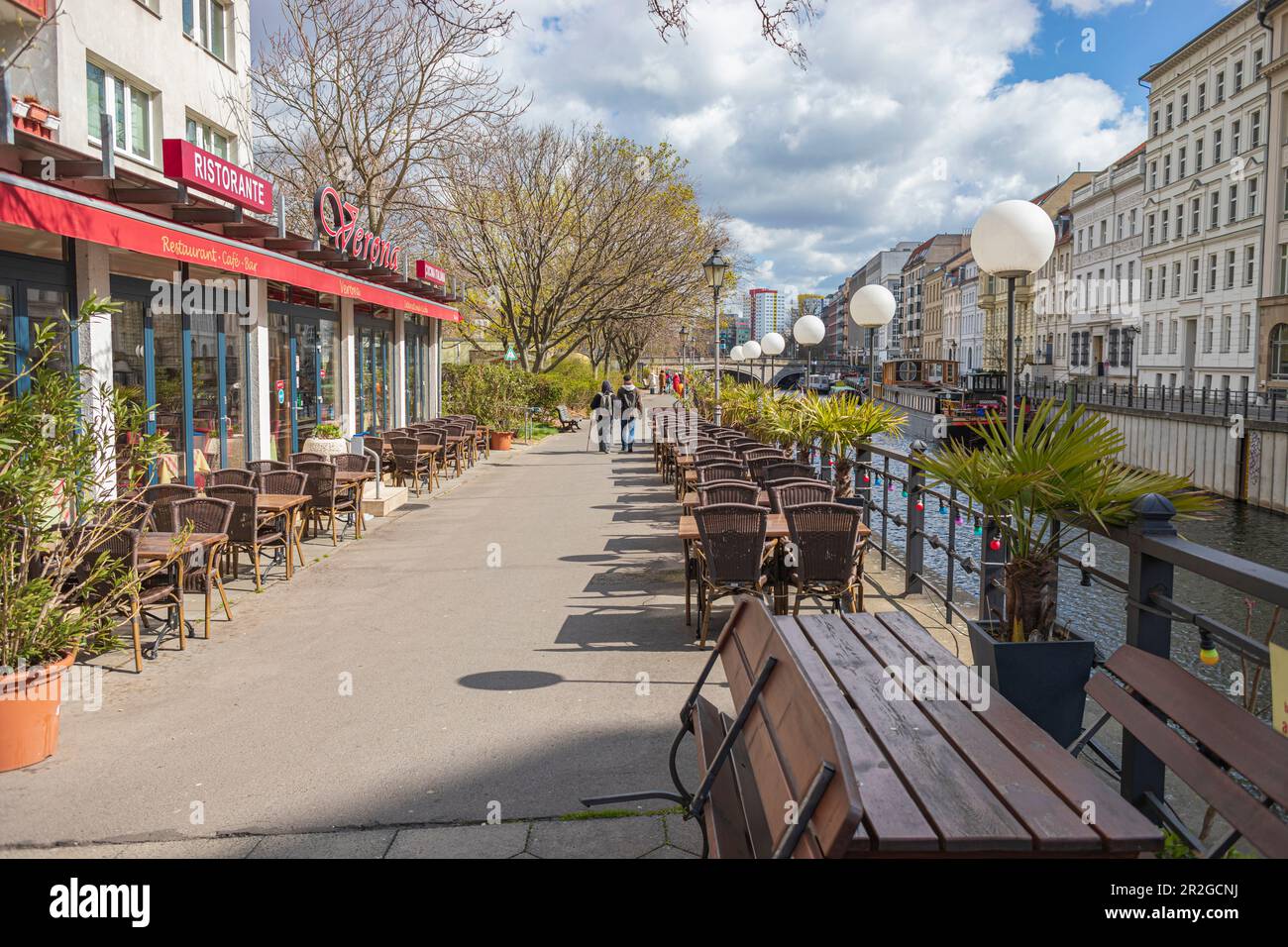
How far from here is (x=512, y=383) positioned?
28203mm

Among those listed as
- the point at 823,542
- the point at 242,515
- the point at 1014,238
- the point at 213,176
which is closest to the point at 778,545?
the point at 823,542

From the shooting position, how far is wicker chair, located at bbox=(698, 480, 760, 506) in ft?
27.8

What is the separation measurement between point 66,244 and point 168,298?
1943 millimetres

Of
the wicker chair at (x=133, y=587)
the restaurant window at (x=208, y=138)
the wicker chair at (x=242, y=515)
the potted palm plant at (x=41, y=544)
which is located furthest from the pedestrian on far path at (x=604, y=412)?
the potted palm plant at (x=41, y=544)

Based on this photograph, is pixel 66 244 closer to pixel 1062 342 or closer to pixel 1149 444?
A: pixel 1149 444

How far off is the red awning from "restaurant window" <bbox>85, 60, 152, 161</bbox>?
5266mm

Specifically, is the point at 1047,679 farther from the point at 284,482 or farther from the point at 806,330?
the point at 806,330

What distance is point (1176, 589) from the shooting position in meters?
16.8

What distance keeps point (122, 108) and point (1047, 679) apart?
18.3 m

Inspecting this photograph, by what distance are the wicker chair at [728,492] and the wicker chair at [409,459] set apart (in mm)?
8730

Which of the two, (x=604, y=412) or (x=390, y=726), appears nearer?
(x=390, y=726)

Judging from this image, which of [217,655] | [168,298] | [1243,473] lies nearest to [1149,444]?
[1243,473]

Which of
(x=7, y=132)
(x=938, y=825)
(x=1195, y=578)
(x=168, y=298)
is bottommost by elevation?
(x=1195, y=578)

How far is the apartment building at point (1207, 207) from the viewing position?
155ft
